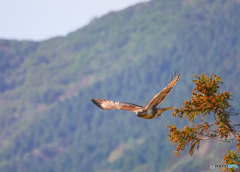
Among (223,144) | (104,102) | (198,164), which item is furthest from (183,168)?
(104,102)

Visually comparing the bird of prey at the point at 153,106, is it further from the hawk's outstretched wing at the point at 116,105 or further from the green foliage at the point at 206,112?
the green foliage at the point at 206,112

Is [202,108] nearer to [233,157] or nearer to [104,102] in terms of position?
[233,157]

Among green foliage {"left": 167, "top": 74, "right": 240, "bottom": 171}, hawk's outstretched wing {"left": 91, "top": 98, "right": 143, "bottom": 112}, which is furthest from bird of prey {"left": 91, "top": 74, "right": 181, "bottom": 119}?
green foliage {"left": 167, "top": 74, "right": 240, "bottom": 171}

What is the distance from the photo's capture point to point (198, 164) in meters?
178

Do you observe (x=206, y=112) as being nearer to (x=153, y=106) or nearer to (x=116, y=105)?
(x=153, y=106)

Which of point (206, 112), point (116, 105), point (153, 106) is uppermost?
point (116, 105)

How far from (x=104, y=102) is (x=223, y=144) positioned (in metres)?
165

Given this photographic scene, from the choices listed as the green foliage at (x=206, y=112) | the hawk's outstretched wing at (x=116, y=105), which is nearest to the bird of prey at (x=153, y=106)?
the hawk's outstretched wing at (x=116, y=105)

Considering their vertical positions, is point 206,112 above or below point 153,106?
below

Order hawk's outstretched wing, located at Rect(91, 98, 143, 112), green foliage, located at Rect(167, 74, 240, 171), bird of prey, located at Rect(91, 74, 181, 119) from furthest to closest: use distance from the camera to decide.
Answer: hawk's outstretched wing, located at Rect(91, 98, 143, 112), bird of prey, located at Rect(91, 74, 181, 119), green foliage, located at Rect(167, 74, 240, 171)

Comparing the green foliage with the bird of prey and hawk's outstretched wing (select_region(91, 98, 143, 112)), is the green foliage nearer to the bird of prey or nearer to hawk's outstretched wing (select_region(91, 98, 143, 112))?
the bird of prey

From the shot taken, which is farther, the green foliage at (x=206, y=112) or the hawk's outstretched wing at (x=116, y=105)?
the hawk's outstretched wing at (x=116, y=105)

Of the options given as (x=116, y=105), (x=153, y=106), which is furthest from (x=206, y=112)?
(x=116, y=105)

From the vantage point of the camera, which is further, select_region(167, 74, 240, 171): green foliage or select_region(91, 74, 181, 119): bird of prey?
select_region(91, 74, 181, 119): bird of prey
